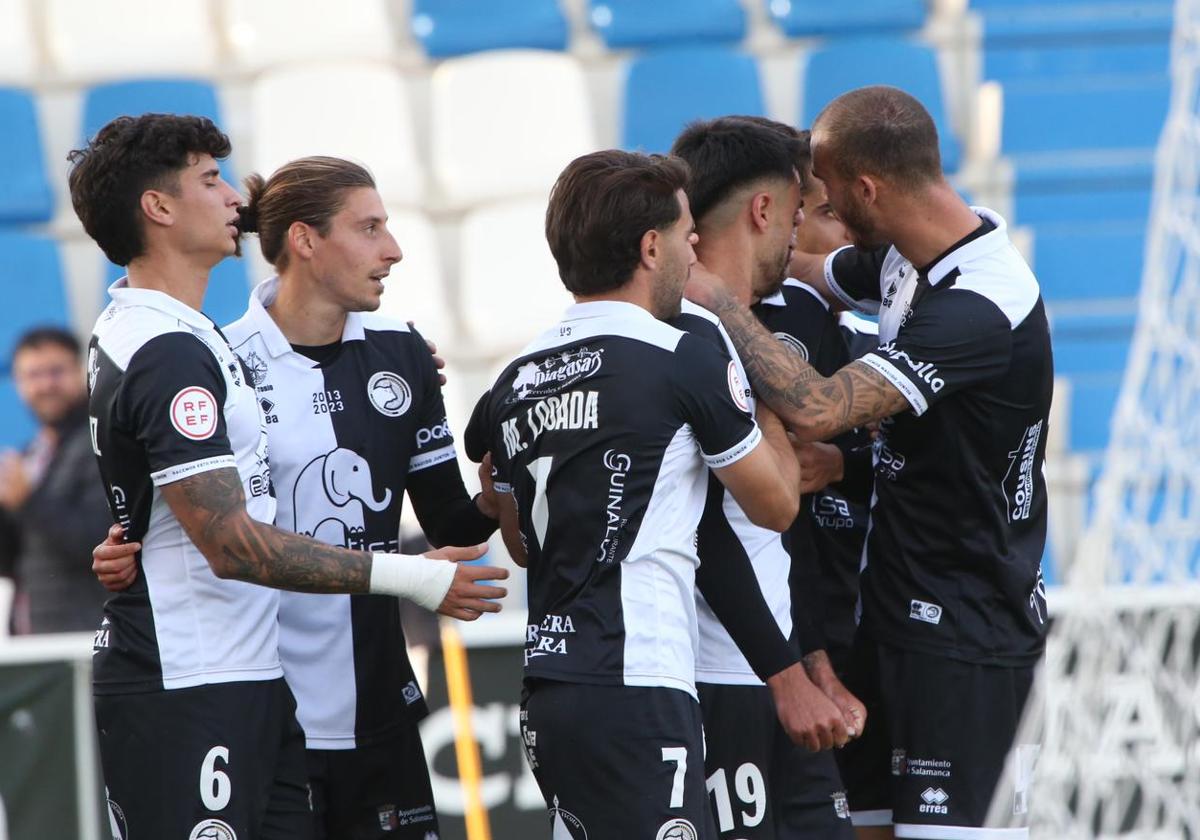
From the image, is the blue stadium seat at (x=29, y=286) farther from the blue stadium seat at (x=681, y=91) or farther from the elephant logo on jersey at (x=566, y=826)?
the elephant logo on jersey at (x=566, y=826)

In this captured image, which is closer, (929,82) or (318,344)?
(318,344)

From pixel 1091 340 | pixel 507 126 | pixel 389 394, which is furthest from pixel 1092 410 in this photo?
pixel 389 394

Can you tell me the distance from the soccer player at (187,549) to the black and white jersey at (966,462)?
101cm

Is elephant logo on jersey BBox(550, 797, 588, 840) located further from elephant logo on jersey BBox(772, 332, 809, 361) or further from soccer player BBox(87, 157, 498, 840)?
elephant logo on jersey BBox(772, 332, 809, 361)

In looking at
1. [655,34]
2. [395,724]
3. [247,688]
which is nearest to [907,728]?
[395,724]

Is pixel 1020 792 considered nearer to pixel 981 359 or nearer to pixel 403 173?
pixel 981 359

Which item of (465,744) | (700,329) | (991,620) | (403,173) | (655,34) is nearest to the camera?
(700,329)

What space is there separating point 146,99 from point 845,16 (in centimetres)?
399

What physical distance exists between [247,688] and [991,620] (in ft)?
5.69

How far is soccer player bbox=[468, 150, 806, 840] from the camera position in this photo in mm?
3305

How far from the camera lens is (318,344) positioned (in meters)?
3.95

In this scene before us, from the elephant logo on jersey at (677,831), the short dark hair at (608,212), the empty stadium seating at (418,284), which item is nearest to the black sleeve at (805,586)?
the elephant logo on jersey at (677,831)

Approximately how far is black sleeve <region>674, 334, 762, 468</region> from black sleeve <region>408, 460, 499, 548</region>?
35.4 inches

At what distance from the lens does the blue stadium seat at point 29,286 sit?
8250 mm
